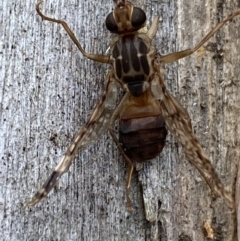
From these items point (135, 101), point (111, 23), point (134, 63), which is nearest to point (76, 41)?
point (111, 23)

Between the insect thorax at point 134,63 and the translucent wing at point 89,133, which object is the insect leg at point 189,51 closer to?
the insect thorax at point 134,63

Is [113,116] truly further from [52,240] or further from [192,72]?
[52,240]

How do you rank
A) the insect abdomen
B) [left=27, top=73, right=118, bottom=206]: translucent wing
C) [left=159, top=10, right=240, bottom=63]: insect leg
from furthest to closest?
[left=159, top=10, right=240, bottom=63]: insect leg < the insect abdomen < [left=27, top=73, right=118, bottom=206]: translucent wing

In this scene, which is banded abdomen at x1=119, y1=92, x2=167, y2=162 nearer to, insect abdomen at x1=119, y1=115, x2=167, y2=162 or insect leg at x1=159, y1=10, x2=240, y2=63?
insect abdomen at x1=119, y1=115, x2=167, y2=162

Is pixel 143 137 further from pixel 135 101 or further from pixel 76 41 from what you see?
pixel 76 41

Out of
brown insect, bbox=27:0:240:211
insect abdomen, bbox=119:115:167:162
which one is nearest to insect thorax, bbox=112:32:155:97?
brown insect, bbox=27:0:240:211

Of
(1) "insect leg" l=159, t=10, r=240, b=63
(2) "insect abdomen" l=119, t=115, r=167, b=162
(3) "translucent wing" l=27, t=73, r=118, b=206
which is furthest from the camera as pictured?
(1) "insect leg" l=159, t=10, r=240, b=63

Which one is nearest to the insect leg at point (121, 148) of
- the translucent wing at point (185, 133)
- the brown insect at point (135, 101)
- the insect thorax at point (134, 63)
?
the brown insect at point (135, 101)

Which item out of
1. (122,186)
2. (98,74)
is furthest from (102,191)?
(98,74)
